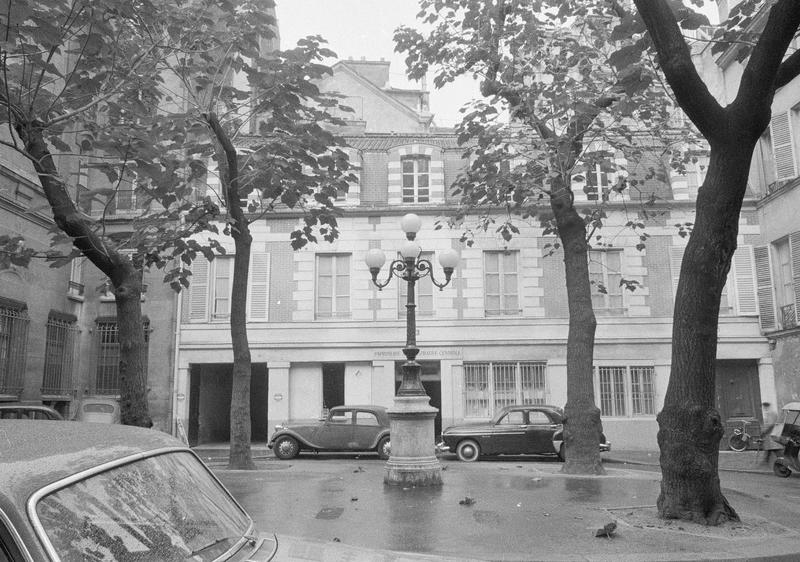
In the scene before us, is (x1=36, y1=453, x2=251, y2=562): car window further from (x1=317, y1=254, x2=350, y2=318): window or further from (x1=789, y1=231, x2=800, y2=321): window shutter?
(x1=789, y1=231, x2=800, y2=321): window shutter

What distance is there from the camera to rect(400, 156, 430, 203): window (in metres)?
24.1

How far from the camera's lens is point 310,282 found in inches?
912

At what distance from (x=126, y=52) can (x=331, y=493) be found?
6.94 meters

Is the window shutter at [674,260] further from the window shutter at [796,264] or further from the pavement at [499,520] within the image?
the pavement at [499,520]

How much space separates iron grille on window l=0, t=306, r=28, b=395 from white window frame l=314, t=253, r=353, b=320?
8.96 metres

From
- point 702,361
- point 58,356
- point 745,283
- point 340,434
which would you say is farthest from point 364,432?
point 745,283

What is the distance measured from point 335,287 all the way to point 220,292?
3.94 meters

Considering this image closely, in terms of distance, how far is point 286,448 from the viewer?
1870 cm

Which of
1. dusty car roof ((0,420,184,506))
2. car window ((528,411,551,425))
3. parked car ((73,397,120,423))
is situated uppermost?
dusty car roof ((0,420,184,506))

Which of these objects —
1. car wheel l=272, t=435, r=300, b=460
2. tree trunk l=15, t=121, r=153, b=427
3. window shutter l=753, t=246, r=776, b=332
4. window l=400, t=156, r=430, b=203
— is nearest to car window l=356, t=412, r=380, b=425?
car wheel l=272, t=435, r=300, b=460

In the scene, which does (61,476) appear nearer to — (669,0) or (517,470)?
(669,0)

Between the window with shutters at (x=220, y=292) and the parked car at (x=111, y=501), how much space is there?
2021 centimetres

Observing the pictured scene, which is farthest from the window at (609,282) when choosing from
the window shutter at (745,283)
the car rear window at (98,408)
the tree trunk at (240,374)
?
the car rear window at (98,408)

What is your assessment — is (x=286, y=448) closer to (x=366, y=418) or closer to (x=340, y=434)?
(x=340, y=434)
